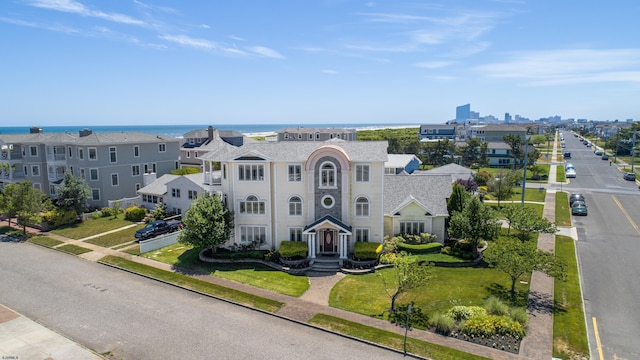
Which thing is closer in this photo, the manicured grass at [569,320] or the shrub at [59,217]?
the manicured grass at [569,320]

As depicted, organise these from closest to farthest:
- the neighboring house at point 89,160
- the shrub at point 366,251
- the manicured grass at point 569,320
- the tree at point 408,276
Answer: the manicured grass at point 569,320
the tree at point 408,276
the shrub at point 366,251
the neighboring house at point 89,160

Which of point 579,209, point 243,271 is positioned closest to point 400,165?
point 579,209

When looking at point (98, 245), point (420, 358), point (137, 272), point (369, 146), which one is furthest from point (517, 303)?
Answer: point (98, 245)

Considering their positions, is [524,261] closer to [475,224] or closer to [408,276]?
[408,276]

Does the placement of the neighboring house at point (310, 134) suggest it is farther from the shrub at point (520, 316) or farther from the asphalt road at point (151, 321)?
the shrub at point (520, 316)

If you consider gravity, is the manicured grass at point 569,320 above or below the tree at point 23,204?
below

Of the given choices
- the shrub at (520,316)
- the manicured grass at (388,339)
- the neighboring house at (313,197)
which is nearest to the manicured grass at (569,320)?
the shrub at (520,316)
